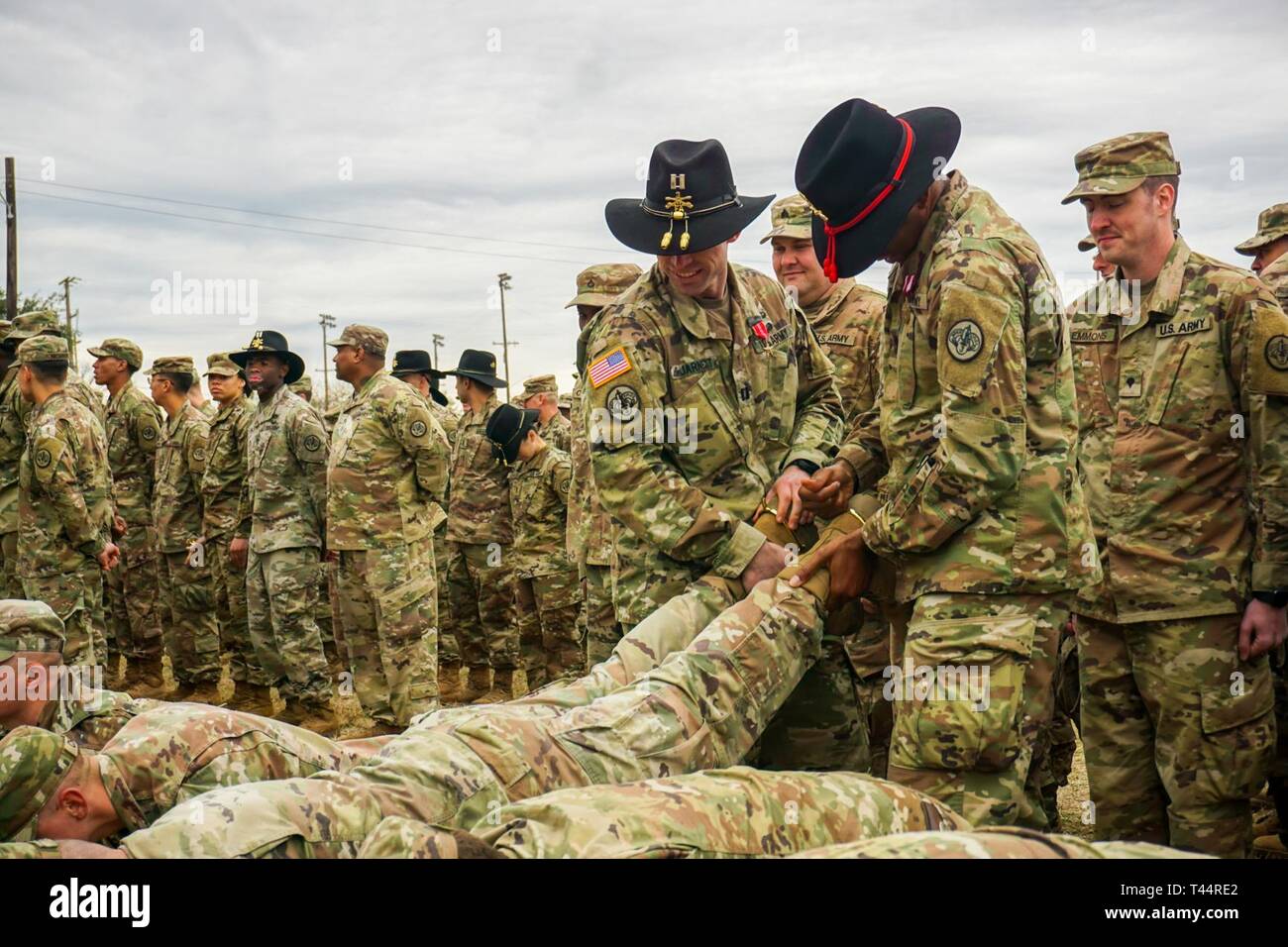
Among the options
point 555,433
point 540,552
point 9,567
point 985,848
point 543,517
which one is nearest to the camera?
point 985,848

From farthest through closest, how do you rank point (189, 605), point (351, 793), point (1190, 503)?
point (189, 605) < point (1190, 503) < point (351, 793)

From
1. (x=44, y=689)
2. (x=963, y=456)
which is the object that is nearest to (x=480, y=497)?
(x=44, y=689)

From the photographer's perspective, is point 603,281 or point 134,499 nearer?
point 603,281

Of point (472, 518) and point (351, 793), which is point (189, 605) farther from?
point (351, 793)

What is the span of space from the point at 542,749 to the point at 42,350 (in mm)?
6704

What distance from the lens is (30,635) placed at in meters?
3.79

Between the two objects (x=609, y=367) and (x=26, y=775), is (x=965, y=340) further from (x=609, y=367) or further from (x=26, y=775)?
(x=26, y=775)

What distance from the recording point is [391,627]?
287 inches

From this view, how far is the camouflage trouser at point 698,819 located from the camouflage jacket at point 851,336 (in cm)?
328

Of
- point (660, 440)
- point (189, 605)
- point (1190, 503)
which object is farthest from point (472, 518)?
point (1190, 503)

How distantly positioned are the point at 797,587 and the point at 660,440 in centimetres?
80

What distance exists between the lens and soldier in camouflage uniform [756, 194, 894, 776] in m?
3.89

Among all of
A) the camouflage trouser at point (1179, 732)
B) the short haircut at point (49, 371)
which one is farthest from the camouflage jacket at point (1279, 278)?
the short haircut at point (49, 371)

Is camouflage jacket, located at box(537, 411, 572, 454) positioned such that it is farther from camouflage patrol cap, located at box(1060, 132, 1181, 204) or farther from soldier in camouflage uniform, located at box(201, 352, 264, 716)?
camouflage patrol cap, located at box(1060, 132, 1181, 204)
